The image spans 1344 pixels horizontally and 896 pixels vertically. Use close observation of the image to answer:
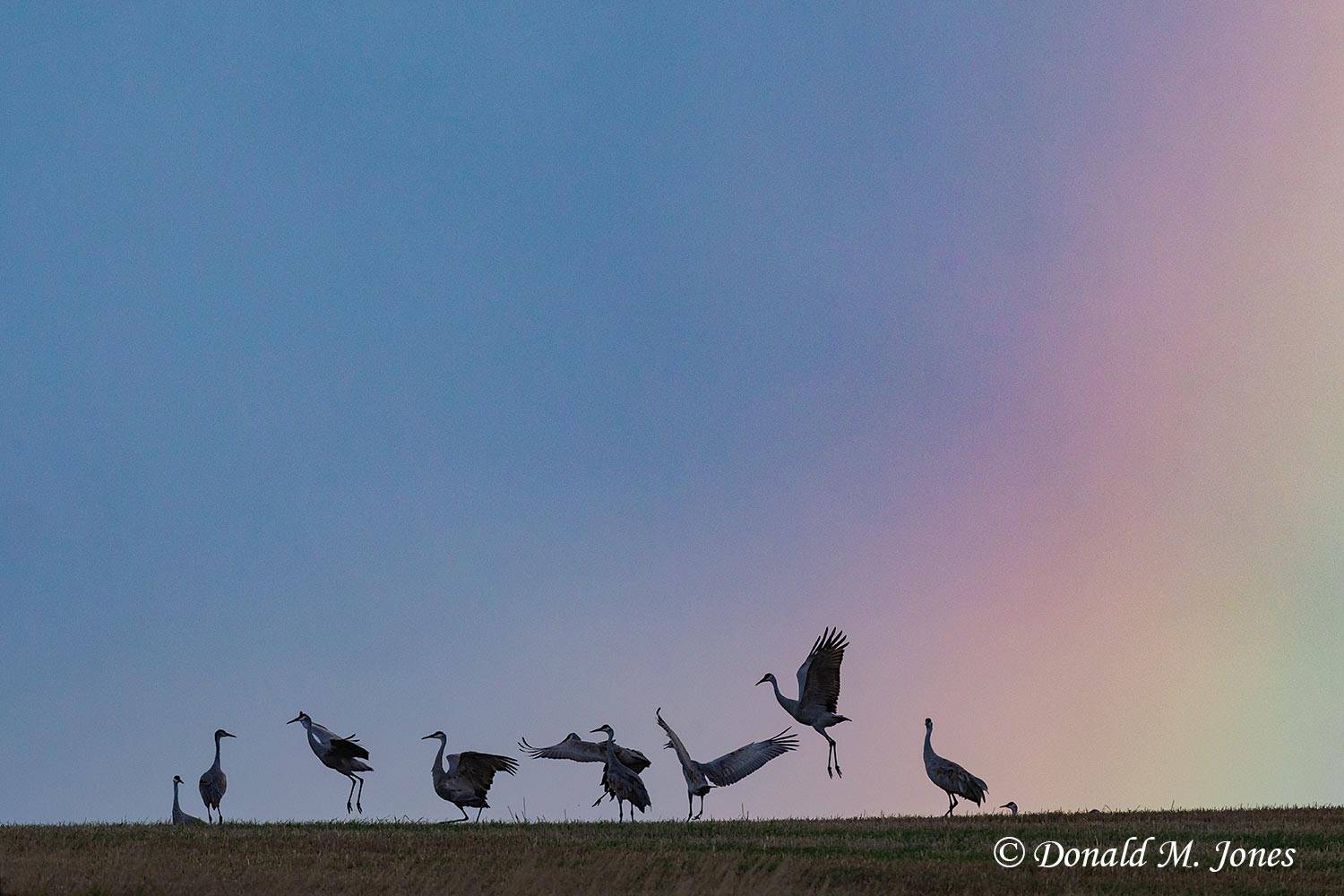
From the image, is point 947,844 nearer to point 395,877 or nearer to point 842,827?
point 842,827

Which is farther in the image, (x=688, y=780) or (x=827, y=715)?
(x=827, y=715)

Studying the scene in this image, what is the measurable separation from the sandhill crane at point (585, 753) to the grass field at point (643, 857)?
11.3 feet

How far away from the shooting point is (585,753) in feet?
88.1

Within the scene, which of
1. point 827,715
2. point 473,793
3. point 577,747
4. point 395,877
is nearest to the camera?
point 395,877

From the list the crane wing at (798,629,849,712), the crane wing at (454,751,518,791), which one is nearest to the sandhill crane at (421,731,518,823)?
the crane wing at (454,751,518,791)

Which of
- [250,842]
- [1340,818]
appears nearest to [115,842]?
[250,842]

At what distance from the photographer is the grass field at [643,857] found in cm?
1545

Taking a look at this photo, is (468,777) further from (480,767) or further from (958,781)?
(958,781)

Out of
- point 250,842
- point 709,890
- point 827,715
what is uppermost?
point 827,715

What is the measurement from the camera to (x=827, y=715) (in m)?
30.1

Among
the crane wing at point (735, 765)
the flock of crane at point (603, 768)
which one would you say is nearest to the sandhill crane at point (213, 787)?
the flock of crane at point (603, 768)

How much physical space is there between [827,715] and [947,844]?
34.1 feet

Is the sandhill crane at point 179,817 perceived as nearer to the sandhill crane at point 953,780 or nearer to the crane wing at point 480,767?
the crane wing at point 480,767

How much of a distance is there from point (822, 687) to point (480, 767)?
7987mm
